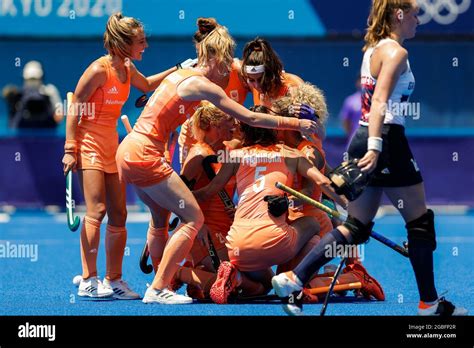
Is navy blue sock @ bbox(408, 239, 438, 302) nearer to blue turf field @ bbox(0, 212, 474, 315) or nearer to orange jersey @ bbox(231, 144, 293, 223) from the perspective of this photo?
blue turf field @ bbox(0, 212, 474, 315)

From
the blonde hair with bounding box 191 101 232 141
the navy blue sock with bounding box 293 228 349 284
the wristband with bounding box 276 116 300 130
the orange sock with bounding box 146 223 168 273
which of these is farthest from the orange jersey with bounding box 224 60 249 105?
the navy blue sock with bounding box 293 228 349 284

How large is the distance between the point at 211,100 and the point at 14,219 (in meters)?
8.79

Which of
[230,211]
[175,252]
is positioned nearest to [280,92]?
[230,211]

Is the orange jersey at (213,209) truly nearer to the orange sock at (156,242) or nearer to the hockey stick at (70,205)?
the orange sock at (156,242)

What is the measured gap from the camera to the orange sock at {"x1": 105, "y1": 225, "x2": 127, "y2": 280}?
9070mm

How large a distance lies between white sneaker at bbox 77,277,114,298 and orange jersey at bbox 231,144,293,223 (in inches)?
47.0

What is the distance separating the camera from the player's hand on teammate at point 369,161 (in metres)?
7.05

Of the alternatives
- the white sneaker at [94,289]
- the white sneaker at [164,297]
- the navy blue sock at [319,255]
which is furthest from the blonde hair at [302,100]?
the white sneaker at [94,289]

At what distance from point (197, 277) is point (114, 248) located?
0.72m

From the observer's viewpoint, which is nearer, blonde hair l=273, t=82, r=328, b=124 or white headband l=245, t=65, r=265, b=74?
blonde hair l=273, t=82, r=328, b=124

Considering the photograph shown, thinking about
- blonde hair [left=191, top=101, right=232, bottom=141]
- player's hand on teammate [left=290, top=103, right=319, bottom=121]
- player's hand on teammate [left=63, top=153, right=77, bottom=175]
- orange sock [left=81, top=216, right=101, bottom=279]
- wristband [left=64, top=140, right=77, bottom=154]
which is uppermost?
player's hand on teammate [left=290, top=103, right=319, bottom=121]

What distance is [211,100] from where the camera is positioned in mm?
8039

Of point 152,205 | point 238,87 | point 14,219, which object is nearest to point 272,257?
point 152,205
